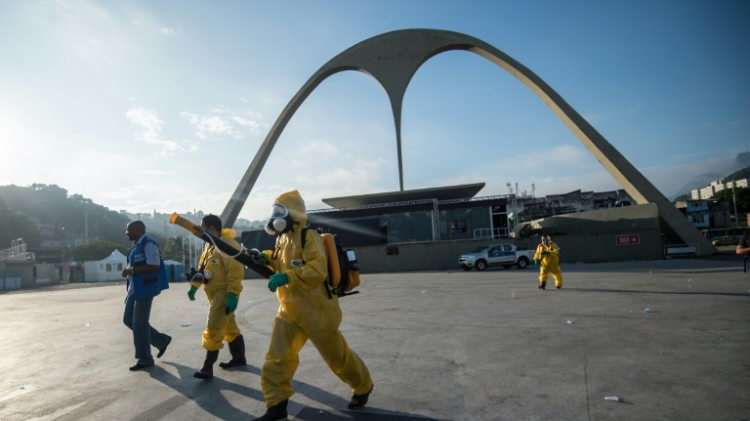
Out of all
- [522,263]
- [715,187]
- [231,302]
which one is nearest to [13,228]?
[522,263]

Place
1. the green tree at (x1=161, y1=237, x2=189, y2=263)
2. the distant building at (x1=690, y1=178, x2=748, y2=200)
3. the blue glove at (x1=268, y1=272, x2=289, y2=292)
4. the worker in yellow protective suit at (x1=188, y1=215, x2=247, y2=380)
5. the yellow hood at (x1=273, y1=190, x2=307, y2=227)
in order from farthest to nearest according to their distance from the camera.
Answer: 1. the distant building at (x1=690, y1=178, x2=748, y2=200)
2. the green tree at (x1=161, y1=237, x2=189, y2=263)
3. the worker in yellow protective suit at (x1=188, y1=215, x2=247, y2=380)
4. the yellow hood at (x1=273, y1=190, x2=307, y2=227)
5. the blue glove at (x1=268, y1=272, x2=289, y2=292)

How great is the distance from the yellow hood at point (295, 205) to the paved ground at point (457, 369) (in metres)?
1.60

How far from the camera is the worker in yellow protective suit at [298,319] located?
335 centimetres

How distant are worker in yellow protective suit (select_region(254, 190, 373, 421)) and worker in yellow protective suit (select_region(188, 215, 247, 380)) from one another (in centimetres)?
118

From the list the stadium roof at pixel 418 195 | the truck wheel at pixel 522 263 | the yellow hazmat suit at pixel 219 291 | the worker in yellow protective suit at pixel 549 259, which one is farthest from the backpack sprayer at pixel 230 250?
the stadium roof at pixel 418 195

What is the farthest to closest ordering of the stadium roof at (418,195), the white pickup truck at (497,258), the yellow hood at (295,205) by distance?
the stadium roof at (418,195) < the white pickup truck at (497,258) < the yellow hood at (295,205)

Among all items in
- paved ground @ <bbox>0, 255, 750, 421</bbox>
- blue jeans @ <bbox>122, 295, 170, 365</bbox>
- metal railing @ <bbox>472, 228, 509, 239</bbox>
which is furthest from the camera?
metal railing @ <bbox>472, 228, 509, 239</bbox>

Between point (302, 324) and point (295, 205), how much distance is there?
1.01 m

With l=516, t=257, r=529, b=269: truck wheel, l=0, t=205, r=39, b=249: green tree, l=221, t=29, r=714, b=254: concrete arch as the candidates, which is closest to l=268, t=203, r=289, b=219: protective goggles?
l=516, t=257, r=529, b=269: truck wheel

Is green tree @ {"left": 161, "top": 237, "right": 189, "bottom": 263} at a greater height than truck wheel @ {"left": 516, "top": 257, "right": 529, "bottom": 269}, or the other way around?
green tree @ {"left": 161, "top": 237, "right": 189, "bottom": 263}

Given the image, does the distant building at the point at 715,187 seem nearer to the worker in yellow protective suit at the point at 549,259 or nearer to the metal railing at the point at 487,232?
the metal railing at the point at 487,232

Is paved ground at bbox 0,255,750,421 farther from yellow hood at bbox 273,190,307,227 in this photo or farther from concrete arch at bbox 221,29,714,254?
concrete arch at bbox 221,29,714,254

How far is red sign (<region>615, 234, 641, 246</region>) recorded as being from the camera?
2780 centimetres

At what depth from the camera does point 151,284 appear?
17.8 ft
